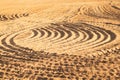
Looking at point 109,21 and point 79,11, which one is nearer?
point 109,21

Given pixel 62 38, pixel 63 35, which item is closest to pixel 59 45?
pixel 62 38

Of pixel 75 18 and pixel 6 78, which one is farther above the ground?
pixel 75 18

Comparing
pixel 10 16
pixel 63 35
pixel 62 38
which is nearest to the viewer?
pixel 62 38

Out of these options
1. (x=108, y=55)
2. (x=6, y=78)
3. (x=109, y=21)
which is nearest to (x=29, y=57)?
(x=6, y=78)

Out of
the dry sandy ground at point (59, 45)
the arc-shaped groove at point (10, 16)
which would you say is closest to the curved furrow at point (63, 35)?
the dry sandy ground at point (59, 45)

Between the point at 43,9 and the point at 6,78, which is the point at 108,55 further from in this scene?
the point at 43,9

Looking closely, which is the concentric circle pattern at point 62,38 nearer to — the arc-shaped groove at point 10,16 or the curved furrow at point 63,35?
the curved furrow at point 63,35

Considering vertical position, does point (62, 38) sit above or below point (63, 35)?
below

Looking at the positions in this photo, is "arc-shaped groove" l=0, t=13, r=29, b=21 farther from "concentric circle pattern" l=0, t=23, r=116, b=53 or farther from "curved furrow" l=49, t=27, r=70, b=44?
"curved furrow" l=49, t=27, r=70, b=44

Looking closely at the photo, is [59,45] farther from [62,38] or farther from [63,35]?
[63,35]
